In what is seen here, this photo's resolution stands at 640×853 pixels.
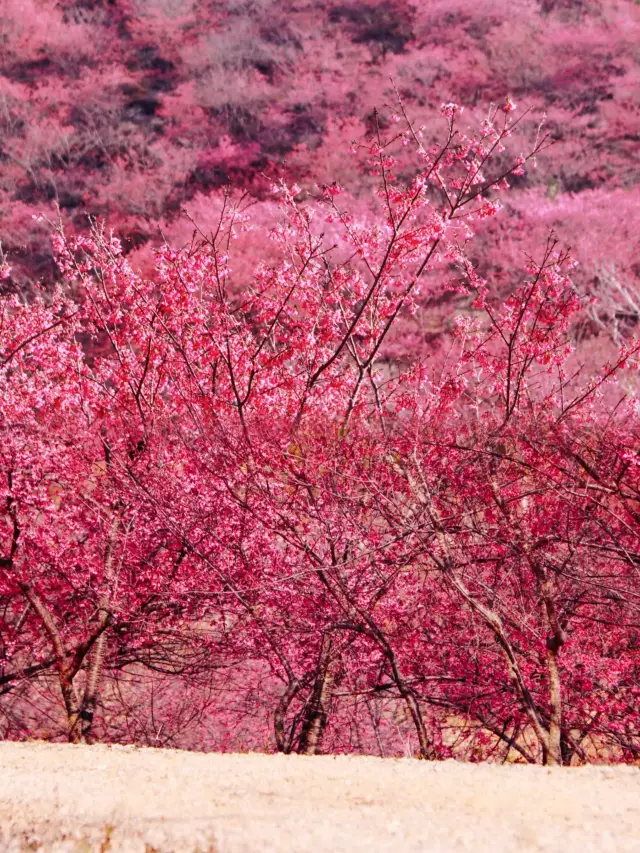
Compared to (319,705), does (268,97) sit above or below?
above

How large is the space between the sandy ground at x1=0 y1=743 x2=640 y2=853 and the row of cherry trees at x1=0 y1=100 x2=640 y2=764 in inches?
54.7

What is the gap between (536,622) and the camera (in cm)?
695

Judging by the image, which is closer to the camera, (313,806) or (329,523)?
(313,806)

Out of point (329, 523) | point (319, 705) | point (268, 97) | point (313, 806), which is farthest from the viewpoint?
point (268, 97)

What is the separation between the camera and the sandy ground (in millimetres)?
3227

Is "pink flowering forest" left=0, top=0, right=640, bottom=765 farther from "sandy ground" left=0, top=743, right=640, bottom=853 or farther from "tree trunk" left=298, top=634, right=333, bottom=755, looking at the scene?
"sandy ground" left=0, top=743, right=640, bottom=853

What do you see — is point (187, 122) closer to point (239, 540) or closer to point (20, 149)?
point (20, 149)

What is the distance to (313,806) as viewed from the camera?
366 centimetres

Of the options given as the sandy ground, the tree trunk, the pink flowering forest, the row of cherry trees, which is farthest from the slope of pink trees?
the sandy ground

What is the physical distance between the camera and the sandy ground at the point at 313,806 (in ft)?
10.6

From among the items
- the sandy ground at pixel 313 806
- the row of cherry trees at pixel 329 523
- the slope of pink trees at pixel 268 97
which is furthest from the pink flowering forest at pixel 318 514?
the slope of pink trees at pixel 268 97

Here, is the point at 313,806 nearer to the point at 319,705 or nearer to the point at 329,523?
the point at 329,523

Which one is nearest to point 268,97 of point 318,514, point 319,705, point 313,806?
point 318,514

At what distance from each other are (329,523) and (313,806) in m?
2.85
